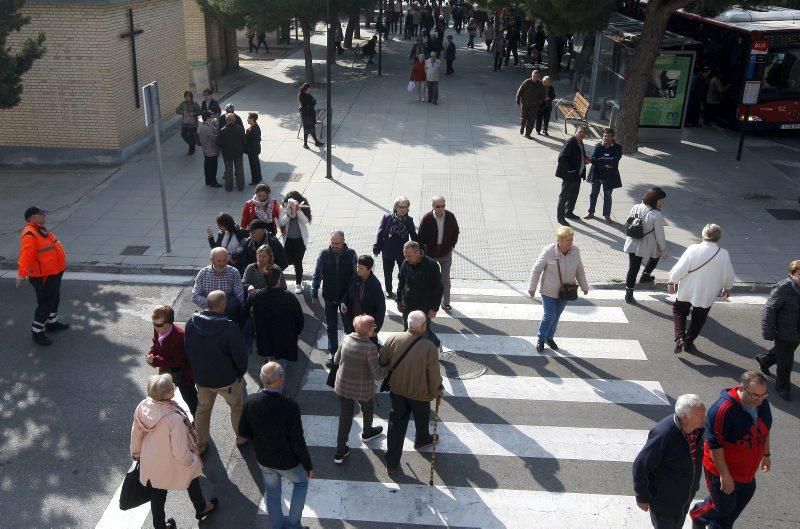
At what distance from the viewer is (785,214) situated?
13.7 meters

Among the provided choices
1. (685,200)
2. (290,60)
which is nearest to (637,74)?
(685,200)

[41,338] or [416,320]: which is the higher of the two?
[416,320]

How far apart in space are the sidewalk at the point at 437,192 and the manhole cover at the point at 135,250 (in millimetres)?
119

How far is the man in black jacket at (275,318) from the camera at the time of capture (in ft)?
23.9

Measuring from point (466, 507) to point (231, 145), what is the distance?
9703 millimetres

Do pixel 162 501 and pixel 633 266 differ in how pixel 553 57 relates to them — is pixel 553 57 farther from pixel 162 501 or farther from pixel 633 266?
pixel 162 501

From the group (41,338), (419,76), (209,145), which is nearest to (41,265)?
(41,338)

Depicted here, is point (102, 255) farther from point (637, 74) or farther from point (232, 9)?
point (232, 9)

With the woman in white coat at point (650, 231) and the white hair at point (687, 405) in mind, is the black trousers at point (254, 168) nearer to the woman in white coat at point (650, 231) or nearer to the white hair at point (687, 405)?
the woman in white coat at point (650, 231)

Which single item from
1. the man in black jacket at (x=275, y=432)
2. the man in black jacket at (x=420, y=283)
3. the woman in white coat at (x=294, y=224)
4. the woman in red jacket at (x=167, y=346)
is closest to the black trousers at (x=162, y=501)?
the man in black jacket at (x=275, y=432)

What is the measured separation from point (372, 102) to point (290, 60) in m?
9.18

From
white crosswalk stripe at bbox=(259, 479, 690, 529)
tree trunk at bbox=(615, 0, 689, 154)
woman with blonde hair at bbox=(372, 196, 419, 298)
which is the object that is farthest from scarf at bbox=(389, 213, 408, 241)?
tree trunk at bbox=(615, 0, 689, 154)

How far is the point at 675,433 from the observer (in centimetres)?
522

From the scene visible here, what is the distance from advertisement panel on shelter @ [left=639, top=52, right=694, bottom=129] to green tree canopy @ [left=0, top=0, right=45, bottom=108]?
13.3 meters
